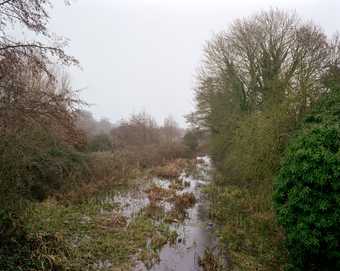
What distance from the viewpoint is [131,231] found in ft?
22.4

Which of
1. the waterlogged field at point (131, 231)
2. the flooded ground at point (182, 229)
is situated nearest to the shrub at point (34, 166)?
the waterlogged field at point (131, 231)

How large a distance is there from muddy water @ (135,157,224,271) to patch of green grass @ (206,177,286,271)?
0.34 m

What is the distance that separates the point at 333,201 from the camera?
13.7 feet

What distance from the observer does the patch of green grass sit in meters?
5.47

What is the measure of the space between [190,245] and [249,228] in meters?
1.86

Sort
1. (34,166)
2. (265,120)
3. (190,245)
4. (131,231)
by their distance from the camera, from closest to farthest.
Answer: (190,245) → (131,231) → (265,120) → (34,166)

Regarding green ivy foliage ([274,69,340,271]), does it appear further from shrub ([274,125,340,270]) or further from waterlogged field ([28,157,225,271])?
waterlogged field ([28,157,225,271])

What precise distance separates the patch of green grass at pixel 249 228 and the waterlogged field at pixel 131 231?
0.37 m

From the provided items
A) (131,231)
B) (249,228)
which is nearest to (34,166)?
(131,231)

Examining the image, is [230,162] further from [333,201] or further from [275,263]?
[333,201]

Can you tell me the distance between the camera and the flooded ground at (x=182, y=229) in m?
5.40

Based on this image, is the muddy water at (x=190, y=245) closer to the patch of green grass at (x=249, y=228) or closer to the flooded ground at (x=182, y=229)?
the flooded ground at (x=182, y=229)

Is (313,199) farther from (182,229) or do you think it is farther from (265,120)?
(265,120)

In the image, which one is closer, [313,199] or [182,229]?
[313,199]
